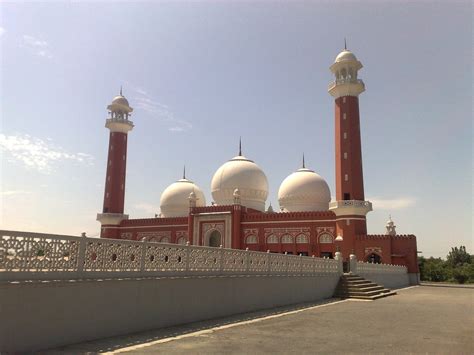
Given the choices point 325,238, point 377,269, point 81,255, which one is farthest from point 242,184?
point 81,255

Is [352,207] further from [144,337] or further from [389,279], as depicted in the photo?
[144,337]

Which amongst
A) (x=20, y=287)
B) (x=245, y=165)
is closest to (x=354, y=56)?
(x=245, y=165)

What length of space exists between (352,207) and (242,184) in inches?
424

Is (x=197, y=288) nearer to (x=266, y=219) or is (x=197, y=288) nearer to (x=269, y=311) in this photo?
(x=269, y=311)

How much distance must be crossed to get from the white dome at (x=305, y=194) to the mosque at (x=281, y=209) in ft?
0.27

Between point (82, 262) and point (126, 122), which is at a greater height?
point (126, 122)

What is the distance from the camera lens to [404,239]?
27.7 meters

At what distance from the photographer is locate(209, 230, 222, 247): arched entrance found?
32.5 meters

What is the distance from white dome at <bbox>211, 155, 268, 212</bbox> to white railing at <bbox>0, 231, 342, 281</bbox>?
22.7 metres

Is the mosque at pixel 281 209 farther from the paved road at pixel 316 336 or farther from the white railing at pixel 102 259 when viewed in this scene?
the white railing at pixel 102 259

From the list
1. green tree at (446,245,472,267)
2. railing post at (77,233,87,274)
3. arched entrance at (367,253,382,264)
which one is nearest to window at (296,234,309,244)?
arched entrance at (367,253,382,264)

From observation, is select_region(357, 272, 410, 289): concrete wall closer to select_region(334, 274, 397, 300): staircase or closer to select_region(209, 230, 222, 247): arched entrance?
select_region(334, 274, 397, 300): staircase

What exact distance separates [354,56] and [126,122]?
20174 millimetres

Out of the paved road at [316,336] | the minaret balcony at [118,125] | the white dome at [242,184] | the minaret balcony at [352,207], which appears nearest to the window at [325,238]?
the minaret balcony at [352,207]
